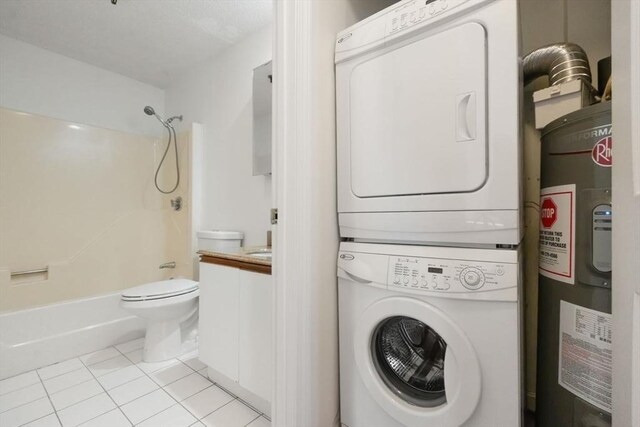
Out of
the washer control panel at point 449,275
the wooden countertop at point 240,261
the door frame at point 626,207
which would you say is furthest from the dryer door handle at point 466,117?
the wooden countertop at point 240,261

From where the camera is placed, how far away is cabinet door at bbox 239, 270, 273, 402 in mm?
1185

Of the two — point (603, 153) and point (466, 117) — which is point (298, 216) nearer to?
point (466, 117)

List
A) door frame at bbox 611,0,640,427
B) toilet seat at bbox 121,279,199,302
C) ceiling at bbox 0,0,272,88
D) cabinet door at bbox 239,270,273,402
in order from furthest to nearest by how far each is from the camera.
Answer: ceiling at bbox 0,0,272,88, toilet seat at bbox 121,279,199,302, cabinet door at bbox 239,270,273,402, door frame at bbox 611,0,640,427

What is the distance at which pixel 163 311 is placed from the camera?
1.66 meters

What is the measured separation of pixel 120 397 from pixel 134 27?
2.47 meters

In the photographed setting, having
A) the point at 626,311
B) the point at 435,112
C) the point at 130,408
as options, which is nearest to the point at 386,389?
the point at 626,311

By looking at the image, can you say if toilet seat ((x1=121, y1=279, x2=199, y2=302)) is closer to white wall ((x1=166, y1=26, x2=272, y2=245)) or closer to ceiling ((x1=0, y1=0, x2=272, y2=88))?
white wall ((x1=166, y1=26, x2=272, y2=245))

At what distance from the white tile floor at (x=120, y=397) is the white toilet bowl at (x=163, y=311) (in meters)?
0.09

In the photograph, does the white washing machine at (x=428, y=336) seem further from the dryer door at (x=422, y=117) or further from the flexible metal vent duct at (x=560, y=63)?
the flexible metal vent duct at (x=560, y=63)

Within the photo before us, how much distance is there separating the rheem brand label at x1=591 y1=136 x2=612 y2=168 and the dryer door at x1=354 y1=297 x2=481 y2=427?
24.3 inches

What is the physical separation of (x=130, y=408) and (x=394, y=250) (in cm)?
156

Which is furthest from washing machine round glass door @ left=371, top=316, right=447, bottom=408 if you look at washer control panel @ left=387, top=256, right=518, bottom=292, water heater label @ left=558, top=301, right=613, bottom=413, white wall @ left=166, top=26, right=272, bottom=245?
white wall @ left=166, top=26, right=272, bottom=245

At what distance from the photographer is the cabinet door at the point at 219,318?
133 centimetres

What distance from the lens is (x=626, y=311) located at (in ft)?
1.95
